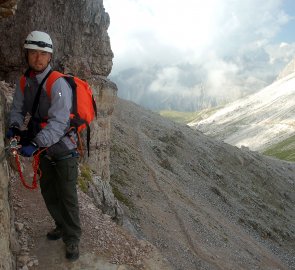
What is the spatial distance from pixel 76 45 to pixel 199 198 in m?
27.3

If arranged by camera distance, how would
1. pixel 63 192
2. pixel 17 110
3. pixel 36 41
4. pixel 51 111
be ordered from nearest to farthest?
pixel 51 111
pixel 36 41
pixel 17 110
pixel 63 192

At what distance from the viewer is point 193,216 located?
117ft

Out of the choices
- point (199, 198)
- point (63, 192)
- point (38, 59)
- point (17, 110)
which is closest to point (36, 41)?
point (38, 59)

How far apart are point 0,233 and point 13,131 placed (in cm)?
264

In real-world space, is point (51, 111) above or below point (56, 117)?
above

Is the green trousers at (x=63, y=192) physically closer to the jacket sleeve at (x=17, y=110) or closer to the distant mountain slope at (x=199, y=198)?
the jacket sleeve at (x=17, y=110)

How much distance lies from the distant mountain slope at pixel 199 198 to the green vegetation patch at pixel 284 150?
91.5m

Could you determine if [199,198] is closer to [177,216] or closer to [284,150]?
[177,216]

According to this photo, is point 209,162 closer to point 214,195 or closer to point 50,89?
point 214,195

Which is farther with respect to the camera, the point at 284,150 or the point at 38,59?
the point at 284,150

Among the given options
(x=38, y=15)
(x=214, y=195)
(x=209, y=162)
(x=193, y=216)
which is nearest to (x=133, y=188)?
(x=193, y=216)

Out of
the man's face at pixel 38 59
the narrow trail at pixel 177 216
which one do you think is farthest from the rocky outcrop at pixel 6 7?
the narrow trail at pixel 177 216

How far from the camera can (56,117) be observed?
9164 mm

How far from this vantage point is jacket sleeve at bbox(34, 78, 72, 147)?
909 cm
